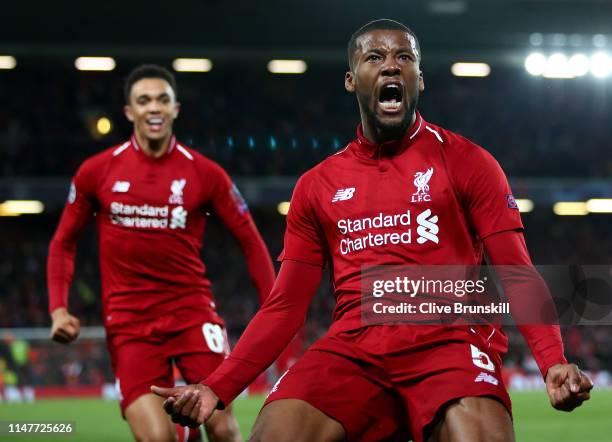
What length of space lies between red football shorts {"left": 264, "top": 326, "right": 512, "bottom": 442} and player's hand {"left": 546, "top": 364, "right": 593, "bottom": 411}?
0.87ft

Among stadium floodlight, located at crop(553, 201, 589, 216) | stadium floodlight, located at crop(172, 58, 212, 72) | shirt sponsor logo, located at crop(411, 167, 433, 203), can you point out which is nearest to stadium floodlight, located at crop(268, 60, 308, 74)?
stadium floodlight, located at crop(172, 58, 212, 72)

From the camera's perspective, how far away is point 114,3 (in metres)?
19.7

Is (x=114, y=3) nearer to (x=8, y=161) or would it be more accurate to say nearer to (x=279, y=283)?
(x=8, y=161)

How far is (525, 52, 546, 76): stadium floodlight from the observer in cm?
2303

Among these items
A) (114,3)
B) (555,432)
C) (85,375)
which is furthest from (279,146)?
(555,432)

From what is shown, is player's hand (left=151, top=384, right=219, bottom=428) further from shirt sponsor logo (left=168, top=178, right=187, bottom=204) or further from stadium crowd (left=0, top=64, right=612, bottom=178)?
stadium crowd (left=0, top=64, right=612, bottom=178)

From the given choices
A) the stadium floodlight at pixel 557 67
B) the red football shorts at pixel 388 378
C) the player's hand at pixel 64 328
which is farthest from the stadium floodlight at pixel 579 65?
the red football shorts at pixel 388 378

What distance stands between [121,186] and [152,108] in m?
0.49

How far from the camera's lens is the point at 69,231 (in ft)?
19.1

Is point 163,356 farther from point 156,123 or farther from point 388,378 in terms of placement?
point 388,378

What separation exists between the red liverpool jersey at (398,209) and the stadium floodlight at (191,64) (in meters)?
19.5

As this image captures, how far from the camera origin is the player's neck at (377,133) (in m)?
3.74

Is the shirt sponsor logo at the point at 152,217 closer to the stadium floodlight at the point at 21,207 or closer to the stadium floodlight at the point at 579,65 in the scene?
the stadium floodlight at the point at 21,207

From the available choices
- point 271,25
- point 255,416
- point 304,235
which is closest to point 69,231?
point 304,235
